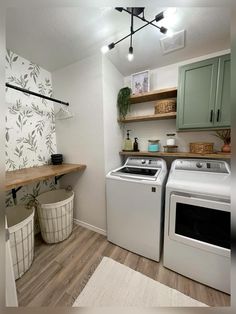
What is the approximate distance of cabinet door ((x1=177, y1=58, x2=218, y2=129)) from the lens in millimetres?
1404

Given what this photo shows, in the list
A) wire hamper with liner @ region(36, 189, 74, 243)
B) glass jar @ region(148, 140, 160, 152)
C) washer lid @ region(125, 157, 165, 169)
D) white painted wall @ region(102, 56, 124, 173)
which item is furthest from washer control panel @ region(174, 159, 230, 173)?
wire hamper with liner @ region(36, 189, 74, 243)

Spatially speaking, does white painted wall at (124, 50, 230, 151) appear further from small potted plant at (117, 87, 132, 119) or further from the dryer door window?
the dryer door window

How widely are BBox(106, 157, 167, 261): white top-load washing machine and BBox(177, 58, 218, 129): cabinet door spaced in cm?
63

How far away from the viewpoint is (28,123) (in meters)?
1.71

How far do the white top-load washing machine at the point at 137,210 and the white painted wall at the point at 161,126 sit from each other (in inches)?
20.1

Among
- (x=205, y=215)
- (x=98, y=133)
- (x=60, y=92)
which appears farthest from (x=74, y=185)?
(x=205, y=215)

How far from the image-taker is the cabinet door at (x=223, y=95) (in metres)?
1.32

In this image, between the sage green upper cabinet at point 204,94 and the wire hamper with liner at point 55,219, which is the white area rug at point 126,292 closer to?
the wire hamper with liner at point 55,219

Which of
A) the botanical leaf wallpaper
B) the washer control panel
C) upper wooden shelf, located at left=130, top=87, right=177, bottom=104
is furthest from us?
upper wooden shelf, located at left=130, top=87, right=177, bottom=104

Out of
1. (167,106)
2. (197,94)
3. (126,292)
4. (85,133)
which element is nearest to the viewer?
(126,292)

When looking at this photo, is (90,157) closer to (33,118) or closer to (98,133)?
(98,133)

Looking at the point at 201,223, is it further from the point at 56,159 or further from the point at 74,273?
the point at 56,159

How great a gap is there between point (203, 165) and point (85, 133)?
4.69 ft

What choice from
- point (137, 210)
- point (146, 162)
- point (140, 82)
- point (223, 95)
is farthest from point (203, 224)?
point (140, 82)
